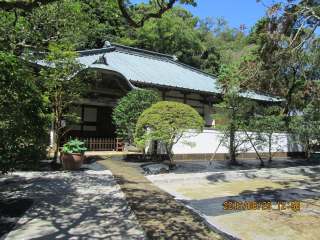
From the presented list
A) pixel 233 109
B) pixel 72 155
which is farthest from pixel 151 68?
pixel 72 155

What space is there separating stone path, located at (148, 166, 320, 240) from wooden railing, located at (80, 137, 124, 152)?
7048mm

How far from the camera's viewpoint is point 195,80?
23.9 meters

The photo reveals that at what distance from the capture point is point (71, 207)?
8180 millimetres

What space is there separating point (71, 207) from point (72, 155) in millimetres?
4769

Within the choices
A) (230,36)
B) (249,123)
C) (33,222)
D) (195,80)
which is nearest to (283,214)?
(33,222)

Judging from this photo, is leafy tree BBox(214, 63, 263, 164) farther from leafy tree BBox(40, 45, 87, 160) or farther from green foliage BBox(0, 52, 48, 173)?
green foliage BBox(0, 52, 48, 173)

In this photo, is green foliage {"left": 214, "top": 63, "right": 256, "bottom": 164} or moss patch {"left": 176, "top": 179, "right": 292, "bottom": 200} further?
green foliage {"left": 214, "top": 63, "right": 256, "bottom": 164}

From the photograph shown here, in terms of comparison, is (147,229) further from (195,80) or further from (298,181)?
(195,80)

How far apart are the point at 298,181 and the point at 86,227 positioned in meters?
8.97

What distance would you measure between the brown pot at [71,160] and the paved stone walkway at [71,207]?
0.59m

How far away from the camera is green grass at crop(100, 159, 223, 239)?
6.54m

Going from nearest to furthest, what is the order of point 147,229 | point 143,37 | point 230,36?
point 147,229 < point 143,37 < point 230,36
